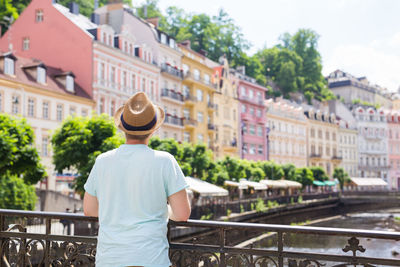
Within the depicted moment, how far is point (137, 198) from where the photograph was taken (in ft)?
10.9

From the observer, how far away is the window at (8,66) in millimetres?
32219

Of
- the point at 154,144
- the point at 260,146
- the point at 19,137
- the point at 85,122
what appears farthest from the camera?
the point at 260,146

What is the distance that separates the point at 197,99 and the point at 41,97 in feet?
75.0

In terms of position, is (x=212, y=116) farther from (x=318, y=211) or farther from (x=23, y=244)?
(x=23, y=244)

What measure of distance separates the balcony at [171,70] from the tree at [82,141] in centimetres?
→ 2333

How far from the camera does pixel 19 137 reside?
67.9 feet

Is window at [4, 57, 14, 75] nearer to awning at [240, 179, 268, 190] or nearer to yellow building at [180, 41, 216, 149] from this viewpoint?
awning at [240, 179, 268, 190]

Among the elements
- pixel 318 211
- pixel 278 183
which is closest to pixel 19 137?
pixel 278 183

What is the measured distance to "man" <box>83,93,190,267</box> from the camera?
3.27 metres

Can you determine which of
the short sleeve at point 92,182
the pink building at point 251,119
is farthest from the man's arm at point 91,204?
the pink building at point 251,119

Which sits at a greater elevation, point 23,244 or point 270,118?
point 270,118

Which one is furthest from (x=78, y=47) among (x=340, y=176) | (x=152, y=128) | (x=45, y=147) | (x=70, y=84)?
(x=340, y=176)

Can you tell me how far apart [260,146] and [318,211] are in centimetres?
1437

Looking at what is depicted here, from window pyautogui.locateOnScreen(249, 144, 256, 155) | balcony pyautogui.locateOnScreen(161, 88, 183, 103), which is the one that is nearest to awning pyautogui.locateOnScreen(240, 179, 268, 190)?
balcony pyautogui.locateOnScreen(161, 88, 183, 103)
